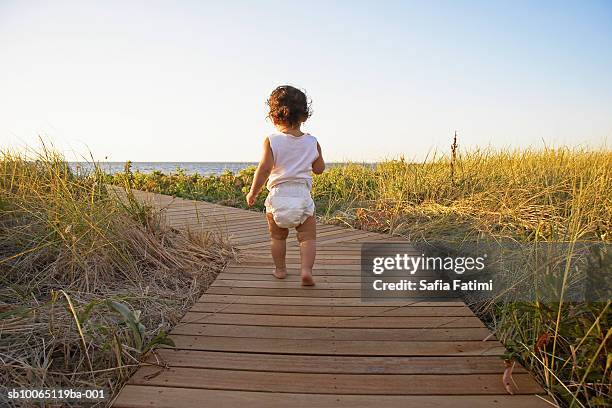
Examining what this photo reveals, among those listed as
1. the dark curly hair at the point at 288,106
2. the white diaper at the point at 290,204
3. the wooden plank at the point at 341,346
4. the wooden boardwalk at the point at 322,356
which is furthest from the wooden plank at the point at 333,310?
the dark curly hair at the point at 288,106

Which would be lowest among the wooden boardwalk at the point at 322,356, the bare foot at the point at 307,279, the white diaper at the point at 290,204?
the wooden boardwalk at the point at 322,356

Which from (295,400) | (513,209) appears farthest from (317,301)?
(513,209)

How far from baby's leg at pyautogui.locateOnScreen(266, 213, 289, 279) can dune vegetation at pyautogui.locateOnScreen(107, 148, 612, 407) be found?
124 cm

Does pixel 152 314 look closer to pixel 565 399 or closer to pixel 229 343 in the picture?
pixel 229 343

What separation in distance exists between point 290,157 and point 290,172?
10 cm

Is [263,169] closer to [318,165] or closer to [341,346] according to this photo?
[318,165]

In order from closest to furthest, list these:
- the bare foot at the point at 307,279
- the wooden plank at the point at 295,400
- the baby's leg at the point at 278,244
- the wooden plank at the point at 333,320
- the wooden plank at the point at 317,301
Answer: the wooden plank at the point at 295,400
the wooden plank at the point at 333,320
the wooden plank at the point at 317,301
the bare foot at the point at 307,279
the baby's leg at the point at 278,244

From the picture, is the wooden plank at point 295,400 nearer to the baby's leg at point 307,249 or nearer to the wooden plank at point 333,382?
the wooden plank at point 333,382

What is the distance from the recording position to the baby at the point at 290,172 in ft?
8.75

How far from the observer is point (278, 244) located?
278cm

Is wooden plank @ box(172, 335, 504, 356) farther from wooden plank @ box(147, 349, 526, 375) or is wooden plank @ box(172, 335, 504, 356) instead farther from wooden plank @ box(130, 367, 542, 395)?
wooden plank @ box(130, 367, 542, 395)

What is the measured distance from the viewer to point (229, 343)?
181 centimetres

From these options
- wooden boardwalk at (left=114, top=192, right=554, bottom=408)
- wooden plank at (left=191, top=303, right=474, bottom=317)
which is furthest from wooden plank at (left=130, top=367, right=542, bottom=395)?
wooden plank at (left=191, top=303, right=474, bottom=317)

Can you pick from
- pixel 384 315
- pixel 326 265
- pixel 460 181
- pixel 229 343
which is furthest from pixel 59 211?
pixel 460 181
